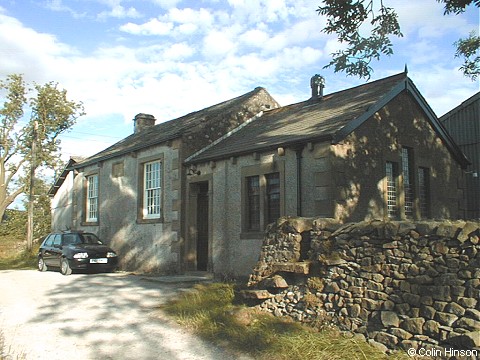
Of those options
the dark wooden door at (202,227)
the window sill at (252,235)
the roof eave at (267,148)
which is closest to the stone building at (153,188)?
the dark wooden door at (202,227)

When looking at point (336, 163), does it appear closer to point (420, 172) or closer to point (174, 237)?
point (420, 172)

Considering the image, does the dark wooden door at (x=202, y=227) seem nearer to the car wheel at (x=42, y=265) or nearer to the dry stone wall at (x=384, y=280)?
the car wheel at (x=42, y=265)

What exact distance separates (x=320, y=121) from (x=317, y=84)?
4.52m

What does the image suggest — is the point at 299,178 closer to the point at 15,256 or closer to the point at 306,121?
the point at 306,121

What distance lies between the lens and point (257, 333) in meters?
7.53

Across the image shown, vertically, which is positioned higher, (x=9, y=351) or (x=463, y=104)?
(x=463, y=104)

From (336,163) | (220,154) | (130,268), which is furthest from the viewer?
(130,268)

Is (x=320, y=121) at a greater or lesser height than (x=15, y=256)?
greater

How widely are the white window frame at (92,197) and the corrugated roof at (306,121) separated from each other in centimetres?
799

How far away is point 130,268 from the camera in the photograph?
706 inches

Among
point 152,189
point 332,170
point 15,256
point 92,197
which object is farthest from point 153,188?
point 15,256

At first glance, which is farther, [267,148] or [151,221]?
[151,221]

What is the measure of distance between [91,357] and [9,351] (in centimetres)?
124

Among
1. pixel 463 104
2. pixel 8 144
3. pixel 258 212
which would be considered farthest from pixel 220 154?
pixel 8 144
